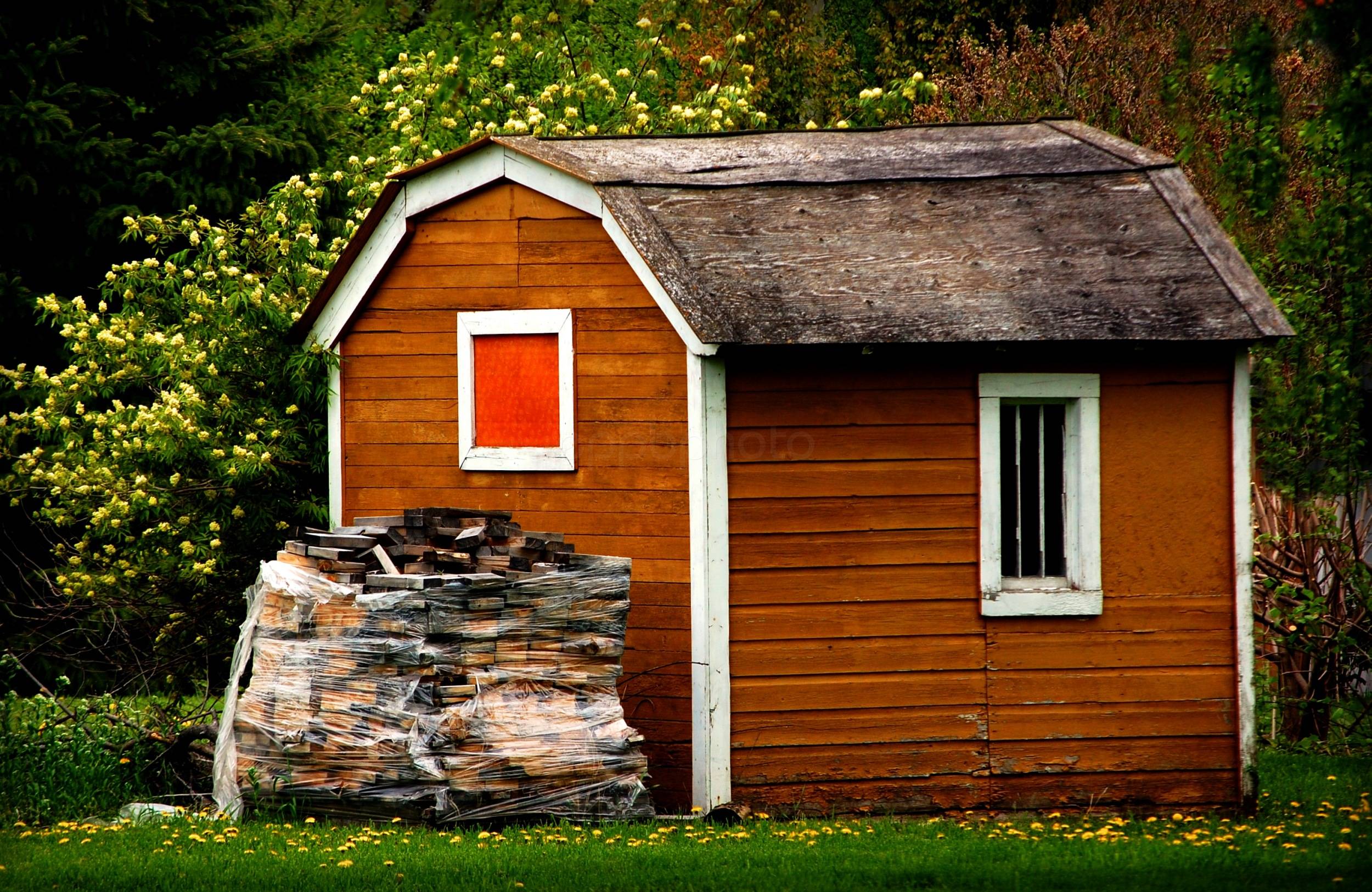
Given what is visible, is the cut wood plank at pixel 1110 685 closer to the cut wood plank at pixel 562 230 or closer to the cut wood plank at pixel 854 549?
the cut wood plank at pixel 854 549

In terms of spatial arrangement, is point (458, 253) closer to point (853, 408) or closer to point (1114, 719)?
point (853, 408)

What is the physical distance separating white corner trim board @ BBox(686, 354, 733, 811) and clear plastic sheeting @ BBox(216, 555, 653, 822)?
1.74 ft

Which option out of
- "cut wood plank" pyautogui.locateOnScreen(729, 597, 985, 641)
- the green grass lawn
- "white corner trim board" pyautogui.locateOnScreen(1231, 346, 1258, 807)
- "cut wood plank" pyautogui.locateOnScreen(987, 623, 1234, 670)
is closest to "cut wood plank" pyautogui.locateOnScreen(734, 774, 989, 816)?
the green grass lawn

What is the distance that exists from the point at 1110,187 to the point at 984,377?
2.02 meters

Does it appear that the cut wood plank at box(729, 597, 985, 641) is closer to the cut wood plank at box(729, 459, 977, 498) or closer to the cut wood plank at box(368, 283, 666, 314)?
the cut wood plank at box(729, 459, 977, 498)

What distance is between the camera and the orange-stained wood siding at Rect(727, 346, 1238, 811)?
392 inches

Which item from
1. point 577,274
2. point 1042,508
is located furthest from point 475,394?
point 1042,508

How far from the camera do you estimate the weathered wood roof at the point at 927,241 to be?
9867 millimetres

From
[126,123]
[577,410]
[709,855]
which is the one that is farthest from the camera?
[126,123]

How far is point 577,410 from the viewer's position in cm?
1046

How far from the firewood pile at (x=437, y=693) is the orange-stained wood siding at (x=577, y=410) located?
0.65 meters

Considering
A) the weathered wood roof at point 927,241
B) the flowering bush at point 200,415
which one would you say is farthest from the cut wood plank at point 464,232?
the flowering bush at point 200,415

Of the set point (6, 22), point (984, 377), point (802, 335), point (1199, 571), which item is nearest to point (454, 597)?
point (802, 335)

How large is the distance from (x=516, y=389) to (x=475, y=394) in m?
0.35
